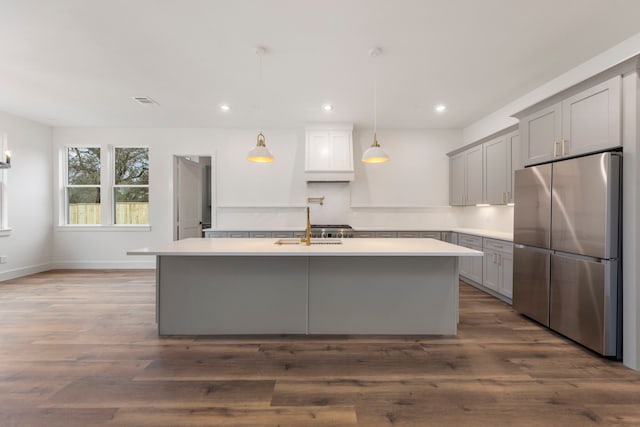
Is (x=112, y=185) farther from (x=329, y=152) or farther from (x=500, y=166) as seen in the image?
(x=500, y=166)

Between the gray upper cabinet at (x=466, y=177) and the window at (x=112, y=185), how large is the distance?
5838 millimetres

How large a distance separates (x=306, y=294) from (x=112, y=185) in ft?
16.7

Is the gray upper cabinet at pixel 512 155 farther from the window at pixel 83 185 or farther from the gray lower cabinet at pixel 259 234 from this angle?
the window at pixel 83 185

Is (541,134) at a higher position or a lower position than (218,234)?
higher

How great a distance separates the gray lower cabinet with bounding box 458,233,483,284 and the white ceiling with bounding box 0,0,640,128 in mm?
2009

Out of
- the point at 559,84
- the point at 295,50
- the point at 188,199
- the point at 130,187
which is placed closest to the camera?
the point at 295,50

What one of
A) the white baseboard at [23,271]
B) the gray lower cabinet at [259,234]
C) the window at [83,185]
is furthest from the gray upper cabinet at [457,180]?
the white baseboard at [23,271]

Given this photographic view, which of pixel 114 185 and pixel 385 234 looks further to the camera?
pixel 114 185

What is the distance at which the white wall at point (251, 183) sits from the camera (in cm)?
578

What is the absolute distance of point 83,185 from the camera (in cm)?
586

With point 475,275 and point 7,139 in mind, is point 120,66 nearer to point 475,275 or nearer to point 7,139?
point 7,139

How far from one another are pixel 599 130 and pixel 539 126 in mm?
655

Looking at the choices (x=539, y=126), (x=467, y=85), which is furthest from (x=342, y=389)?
(x=467, y=85)

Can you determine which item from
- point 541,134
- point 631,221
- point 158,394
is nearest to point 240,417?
point 158,394
